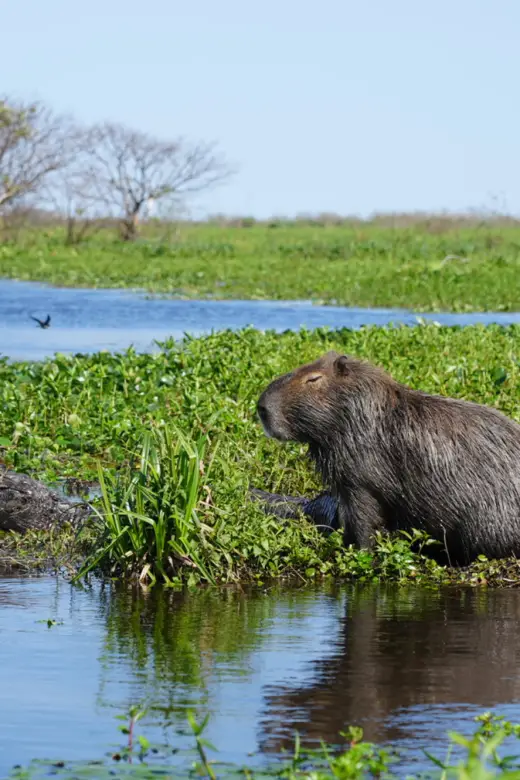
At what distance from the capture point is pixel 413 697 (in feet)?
19.4

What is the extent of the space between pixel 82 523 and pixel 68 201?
50.4 metres

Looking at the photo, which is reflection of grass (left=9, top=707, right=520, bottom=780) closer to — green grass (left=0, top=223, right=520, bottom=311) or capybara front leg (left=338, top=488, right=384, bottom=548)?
capybara front leg (left=338, top=488, right=384, bottom=548)

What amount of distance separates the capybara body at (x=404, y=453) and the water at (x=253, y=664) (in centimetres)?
47

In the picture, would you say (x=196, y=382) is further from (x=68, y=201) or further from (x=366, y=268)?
(x=68, y=201)

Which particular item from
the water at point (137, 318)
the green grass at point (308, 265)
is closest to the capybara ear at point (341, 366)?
the water at point (137, 318)

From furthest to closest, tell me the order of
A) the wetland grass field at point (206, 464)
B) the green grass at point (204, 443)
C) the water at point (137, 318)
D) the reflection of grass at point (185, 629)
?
the water at point (137, 318), the green grass at point (204, 443), the wetland grass field at point (206, 464), the reflection of grass at point (185, 629)

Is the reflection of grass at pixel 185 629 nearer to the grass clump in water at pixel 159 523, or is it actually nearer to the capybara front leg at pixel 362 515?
the grass clump in water at pixel 159 523

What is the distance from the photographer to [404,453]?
8336 millimetres

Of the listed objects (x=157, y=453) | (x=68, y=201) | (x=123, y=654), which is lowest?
(x=123, y=654)

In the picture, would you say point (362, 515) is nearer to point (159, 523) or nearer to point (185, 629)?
point (159, 523)

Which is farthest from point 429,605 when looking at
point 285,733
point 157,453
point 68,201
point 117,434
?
point 68,201

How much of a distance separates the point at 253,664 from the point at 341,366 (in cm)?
245

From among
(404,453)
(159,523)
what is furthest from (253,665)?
(404,453)

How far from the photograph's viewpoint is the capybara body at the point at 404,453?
8.30m
